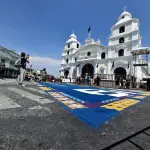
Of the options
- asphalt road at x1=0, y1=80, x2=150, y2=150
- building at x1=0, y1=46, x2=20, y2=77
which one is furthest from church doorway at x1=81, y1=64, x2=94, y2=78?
asphalt road at x1=0, y1=80, x2=150, y2=150

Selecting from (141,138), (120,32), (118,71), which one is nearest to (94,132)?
(141,138)

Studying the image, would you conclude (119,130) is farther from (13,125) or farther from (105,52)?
(105,52)

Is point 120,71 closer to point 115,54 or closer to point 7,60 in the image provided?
point 115,54

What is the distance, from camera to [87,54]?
33.2 meters

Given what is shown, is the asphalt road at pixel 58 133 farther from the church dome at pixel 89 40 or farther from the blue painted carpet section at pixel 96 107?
the church dome at pixel 89 40

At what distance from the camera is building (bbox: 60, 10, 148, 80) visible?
23859mm

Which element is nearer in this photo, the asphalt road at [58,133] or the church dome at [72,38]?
the asphalt road at [58,133]

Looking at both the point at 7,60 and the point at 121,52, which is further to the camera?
the point at 7,60

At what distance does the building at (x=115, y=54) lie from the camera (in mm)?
23859

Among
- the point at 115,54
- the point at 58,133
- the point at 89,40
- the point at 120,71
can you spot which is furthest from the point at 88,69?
the point at 58,133

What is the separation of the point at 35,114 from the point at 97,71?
2776 centimetres

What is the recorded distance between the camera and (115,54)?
26844 millimetres

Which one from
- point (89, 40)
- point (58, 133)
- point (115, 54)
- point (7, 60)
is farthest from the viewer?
point (89, 40)


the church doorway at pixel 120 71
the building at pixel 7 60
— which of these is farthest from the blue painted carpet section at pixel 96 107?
the building at pixel 7 60
